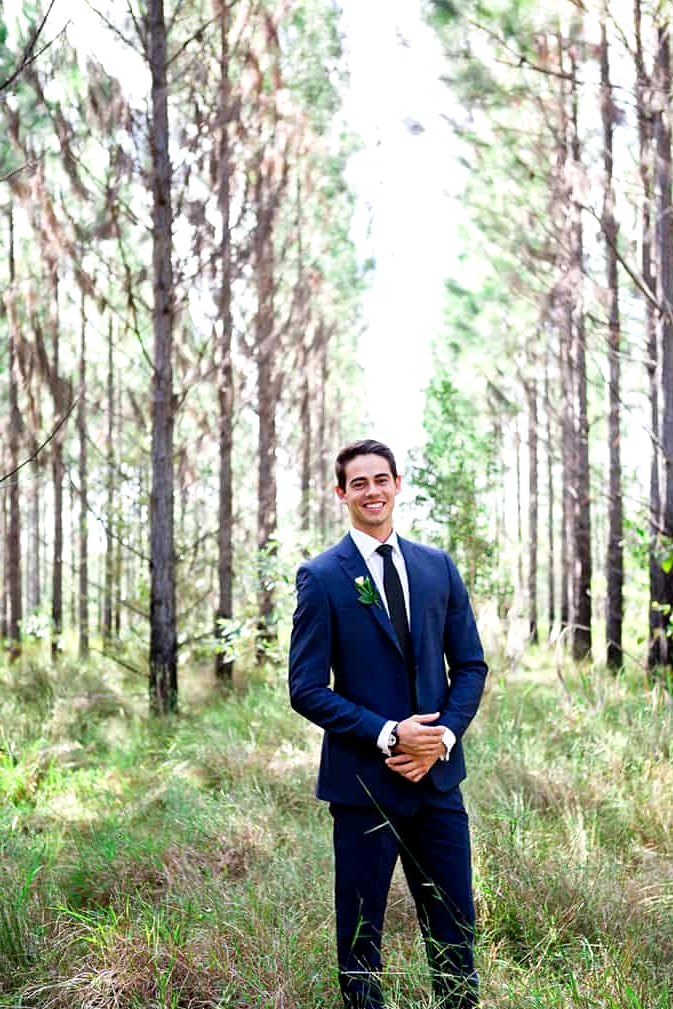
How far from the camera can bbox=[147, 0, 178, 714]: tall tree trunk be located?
7.60 metres

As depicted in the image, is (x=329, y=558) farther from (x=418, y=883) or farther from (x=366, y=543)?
(x=418, y=883)

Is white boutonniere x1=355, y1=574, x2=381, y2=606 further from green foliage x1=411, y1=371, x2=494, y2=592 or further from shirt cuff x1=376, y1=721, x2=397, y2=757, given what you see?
green foliage x1=411, y1=371, x2=494, y2=592

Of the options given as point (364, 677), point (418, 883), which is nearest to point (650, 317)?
point (364, 677)

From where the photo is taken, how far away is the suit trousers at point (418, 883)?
2.52 metres

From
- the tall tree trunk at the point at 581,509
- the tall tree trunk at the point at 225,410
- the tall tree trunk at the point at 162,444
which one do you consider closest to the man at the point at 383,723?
the tall tree trunk at the point at 162,444

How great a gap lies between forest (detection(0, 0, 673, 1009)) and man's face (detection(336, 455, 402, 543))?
3.84ft

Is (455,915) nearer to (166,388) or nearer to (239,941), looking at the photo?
(239,941)

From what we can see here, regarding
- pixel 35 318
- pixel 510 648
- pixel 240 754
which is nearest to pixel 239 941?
pixel 240 754

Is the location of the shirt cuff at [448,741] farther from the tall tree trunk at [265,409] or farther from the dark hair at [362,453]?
the tall tree trunk at [265,409]

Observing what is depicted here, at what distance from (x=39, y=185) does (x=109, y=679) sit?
5429mm

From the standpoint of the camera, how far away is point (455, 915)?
2.60 m

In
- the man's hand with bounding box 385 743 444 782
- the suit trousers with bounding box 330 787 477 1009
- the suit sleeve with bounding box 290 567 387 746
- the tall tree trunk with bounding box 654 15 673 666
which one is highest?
the tall tree trunk with bounding box 654 15 673 666

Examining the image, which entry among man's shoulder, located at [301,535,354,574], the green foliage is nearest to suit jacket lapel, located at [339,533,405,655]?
man's shoulder, located at [301,535,354,574]

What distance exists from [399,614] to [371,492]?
345 mm
